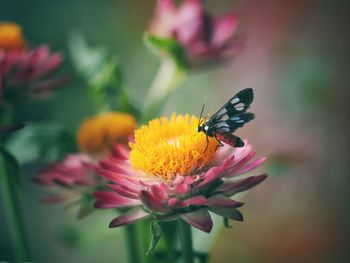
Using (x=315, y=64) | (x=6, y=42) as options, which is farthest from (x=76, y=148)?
(x=315, y=64)

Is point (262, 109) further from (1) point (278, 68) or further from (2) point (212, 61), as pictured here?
(2) point (212, 61)

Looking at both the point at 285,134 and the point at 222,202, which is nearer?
the point at 222,202

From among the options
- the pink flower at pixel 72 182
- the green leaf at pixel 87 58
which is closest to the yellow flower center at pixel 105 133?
the pink flower at pixel 72 182

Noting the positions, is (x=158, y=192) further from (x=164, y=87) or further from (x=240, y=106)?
(x=164, y=87)

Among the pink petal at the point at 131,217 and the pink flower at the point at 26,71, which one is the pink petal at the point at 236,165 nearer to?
the pink petal at the point at 131,217

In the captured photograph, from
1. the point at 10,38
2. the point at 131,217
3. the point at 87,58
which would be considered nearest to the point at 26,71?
the point at 10,38

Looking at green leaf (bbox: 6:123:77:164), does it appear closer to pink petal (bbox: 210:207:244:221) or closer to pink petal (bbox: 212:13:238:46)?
pink petal (bbox: 212:13:238:46)
